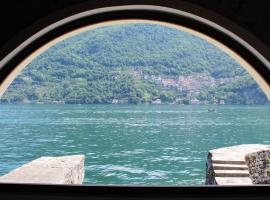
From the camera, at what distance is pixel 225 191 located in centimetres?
167

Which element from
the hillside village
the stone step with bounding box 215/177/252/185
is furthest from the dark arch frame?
the hillside village

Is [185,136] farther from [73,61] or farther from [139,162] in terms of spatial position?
[73,61]

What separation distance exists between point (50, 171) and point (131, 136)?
104 feet

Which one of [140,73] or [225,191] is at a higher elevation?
[140,73]

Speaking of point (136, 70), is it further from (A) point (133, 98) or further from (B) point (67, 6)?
(B) point (67, 6)

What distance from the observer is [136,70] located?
57562mm

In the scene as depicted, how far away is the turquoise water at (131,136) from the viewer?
36.3 meters

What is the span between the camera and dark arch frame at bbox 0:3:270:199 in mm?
1670

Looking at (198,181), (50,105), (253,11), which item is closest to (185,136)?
(198,181)

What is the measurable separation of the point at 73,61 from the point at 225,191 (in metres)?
57.3

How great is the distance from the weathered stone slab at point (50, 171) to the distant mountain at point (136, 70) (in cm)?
3882

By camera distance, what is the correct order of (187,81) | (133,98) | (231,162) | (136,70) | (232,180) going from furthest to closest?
1. (133,98)
2. (136,70)
3. (187,81)
4. (231,162)
5. (232,180)

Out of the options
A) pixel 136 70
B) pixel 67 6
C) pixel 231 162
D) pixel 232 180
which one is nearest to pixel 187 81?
pixel 136 70

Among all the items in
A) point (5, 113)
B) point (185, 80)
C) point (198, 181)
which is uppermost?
point (185, 80)
